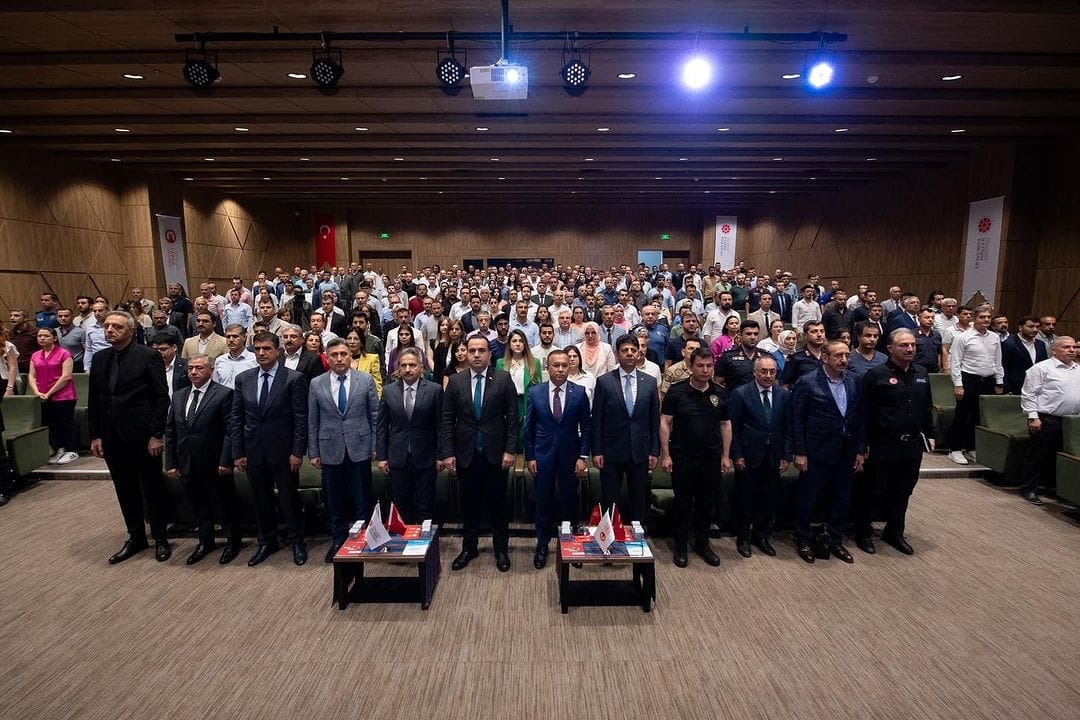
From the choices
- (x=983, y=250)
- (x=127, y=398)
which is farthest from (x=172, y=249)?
(x=983, y=250)

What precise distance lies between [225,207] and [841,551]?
1877 cm

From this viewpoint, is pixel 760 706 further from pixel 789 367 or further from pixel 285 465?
pixel 285 465

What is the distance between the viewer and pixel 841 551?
4.21 meters

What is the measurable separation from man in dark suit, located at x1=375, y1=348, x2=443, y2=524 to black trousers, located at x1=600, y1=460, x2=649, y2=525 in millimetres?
1272

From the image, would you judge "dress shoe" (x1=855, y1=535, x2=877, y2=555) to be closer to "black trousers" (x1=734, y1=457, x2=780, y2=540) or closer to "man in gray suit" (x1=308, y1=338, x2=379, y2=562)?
"black trousers" (x1=734, y1=457, x2=780, y2=540)

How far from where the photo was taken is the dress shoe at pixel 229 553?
13.7ft

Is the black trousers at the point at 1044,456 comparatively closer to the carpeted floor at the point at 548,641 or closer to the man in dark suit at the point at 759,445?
the carpeted floor at the point at 548,641

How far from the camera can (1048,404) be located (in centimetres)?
502

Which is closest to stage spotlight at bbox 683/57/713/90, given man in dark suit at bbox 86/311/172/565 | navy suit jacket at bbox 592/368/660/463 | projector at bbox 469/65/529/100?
projector at bbox 469/65/529/100

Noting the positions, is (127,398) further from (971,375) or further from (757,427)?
(971,375)

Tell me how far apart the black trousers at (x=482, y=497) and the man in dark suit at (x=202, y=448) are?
1.77 meters

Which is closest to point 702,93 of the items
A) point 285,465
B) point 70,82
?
point 285,465

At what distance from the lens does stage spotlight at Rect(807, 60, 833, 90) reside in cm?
588

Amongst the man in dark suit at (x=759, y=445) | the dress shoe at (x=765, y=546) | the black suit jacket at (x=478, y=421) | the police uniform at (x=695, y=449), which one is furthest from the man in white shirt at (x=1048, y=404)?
the black suit jacket at (x=478, y=421)
